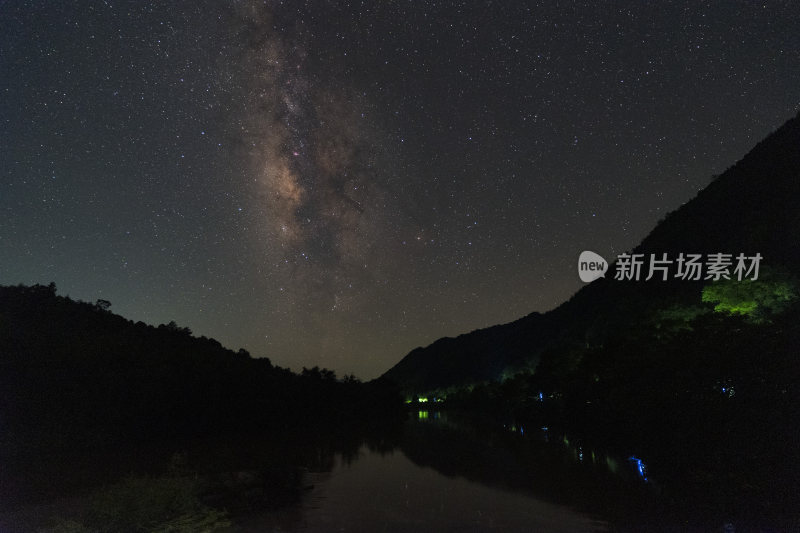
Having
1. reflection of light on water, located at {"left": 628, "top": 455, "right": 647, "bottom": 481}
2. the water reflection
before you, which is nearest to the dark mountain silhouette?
the water reflection

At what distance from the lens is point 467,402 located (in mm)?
117562

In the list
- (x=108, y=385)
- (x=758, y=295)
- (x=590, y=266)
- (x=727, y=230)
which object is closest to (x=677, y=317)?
(x=758, y=295)

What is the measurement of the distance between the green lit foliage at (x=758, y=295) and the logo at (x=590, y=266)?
235 inches

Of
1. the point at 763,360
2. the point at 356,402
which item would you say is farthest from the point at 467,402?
the point at 763,360

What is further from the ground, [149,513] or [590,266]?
[590,266]

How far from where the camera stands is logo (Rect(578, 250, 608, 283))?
25.1 metres

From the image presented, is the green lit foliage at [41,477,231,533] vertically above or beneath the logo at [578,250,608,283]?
beneath

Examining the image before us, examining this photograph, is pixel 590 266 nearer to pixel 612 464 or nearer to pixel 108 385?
pixel 612 464

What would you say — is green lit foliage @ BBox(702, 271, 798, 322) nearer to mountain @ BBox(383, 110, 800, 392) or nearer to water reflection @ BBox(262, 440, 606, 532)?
mountain @ BBox(383, 110, 800, 392)

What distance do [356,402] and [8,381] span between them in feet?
172

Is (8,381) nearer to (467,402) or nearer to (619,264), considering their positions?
(619,264)

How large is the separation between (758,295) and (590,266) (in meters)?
8.62

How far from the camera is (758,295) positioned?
25.9 m

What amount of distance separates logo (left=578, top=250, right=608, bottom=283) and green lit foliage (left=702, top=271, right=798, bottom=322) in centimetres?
597
